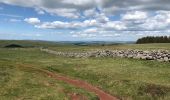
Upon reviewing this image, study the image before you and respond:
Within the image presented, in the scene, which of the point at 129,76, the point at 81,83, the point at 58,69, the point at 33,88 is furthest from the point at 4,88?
the point at 58,69

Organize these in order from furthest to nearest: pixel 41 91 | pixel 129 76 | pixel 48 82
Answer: pixel 129 76, pixel 48 82, pixel 41 91

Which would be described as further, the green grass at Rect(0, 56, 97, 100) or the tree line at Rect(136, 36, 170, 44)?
the tree line at Rect(136, 36, 170, 44)

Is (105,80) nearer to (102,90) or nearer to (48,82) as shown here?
(102,90)

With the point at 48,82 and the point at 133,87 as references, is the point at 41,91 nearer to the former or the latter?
the point at 48,82

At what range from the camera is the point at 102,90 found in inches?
1281

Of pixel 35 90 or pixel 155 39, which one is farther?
pixel 155 39

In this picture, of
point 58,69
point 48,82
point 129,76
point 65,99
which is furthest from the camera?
point 58,69

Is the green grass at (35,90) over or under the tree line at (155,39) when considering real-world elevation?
under

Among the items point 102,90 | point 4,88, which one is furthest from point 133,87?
point 4,88

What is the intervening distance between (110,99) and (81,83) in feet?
29.3

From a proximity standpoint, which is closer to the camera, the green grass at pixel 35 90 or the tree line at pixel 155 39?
the green grass at pixel 35 90

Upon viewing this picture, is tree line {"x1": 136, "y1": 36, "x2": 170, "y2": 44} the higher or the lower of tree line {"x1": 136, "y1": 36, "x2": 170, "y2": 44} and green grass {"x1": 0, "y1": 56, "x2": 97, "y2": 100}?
the higher

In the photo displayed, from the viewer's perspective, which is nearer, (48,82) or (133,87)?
(133,87)

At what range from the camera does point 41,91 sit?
30.0 m
